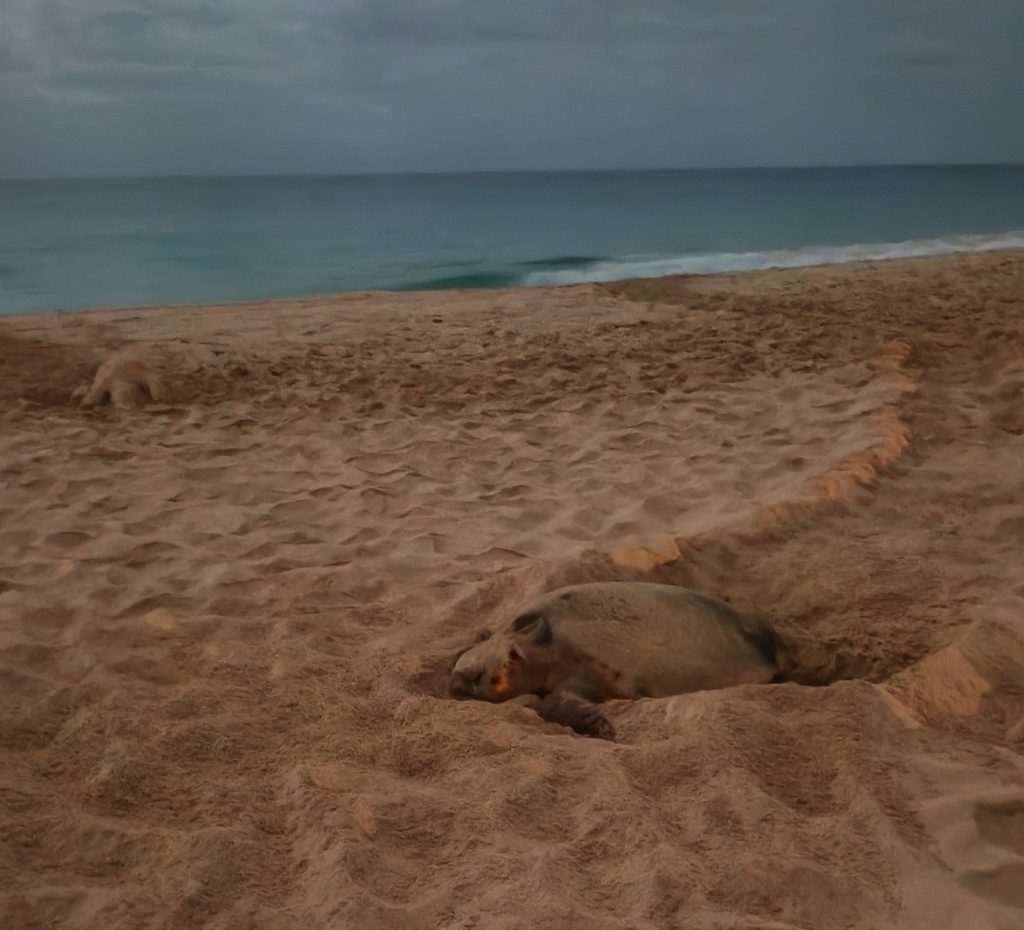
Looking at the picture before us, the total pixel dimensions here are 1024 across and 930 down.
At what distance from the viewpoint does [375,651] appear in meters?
3.18

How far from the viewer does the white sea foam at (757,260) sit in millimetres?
16547

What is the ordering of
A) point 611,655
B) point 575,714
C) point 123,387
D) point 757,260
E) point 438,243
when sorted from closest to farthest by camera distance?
point 575,714
point 611,655
point 123,387
point 757,260
point 438,243

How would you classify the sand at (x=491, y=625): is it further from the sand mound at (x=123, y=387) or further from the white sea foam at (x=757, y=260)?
the white sea foam at (x=757, y=260)

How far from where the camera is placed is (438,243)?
27.5m

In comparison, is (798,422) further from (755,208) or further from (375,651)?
(755,208)

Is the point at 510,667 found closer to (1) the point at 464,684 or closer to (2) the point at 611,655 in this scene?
(1) the point at 464,684

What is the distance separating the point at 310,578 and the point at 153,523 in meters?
0.98

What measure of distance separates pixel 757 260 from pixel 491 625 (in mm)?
15954

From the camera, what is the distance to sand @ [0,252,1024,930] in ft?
6.91

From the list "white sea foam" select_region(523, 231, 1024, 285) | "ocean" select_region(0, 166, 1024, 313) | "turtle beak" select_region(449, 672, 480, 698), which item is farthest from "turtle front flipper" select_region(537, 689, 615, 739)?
"ocean" select_region(0, 166, 1024, 313)

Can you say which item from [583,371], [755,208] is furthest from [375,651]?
[755,208]

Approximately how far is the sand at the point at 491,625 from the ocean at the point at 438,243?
10847 mm

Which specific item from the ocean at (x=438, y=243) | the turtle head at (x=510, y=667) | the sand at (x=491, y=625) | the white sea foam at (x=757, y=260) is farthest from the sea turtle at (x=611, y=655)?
the ocean at (x=438, y=243)

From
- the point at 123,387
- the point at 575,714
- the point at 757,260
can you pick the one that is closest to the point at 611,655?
the point at 575,714
